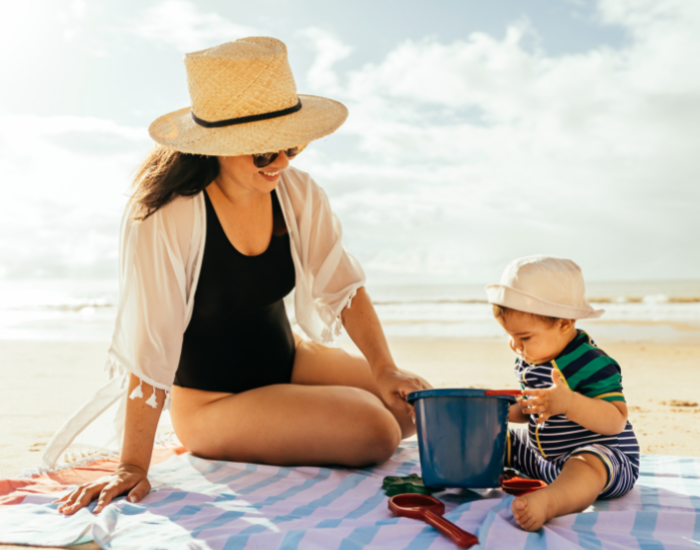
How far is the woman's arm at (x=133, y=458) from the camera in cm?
186

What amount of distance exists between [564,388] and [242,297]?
1.26 metres

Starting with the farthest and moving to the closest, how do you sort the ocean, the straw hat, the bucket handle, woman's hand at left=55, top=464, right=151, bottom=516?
1. the ocean
2. the straw hat
3. woman's hand at left=55, top=464, right=151, bottom=516
4. the bucket handle

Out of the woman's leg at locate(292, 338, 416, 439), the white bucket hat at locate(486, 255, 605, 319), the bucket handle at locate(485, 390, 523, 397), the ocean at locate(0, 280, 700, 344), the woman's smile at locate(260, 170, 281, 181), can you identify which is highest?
the woman's smile at locate(260, 170, 281, 181)

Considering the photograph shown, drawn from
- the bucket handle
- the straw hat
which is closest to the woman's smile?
the straw hat

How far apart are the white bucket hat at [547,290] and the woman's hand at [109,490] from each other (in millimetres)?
1340

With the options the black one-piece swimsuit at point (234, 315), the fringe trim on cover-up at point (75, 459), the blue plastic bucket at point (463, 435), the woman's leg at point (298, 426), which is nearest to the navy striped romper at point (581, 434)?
the blue plastic bucket at point (463, 435)

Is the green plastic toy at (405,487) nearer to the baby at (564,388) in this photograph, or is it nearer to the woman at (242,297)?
the woman at (242,297)

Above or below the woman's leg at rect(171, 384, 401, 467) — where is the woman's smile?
above

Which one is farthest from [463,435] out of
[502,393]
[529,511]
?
[529,511]

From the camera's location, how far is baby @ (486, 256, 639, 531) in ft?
5.76

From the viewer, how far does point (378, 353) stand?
91.0 inches

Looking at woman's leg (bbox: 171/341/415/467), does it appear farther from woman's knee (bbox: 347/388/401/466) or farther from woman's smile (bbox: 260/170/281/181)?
woman's smile (bbox: 260/170/281/181)

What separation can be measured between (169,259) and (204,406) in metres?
0.64

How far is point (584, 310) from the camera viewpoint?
6.43ft
